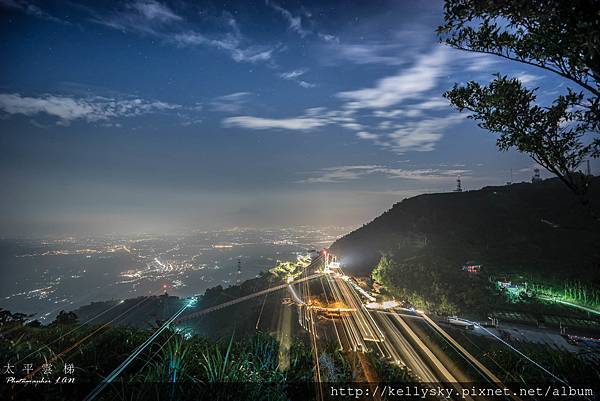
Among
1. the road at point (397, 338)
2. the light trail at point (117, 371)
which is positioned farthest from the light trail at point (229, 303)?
the light trail at point (117, 371)

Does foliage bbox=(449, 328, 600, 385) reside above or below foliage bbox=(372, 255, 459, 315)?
above

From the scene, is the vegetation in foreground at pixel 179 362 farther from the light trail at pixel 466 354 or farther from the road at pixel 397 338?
the light trail at pixel 466 354

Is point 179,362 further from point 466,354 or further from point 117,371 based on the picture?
point 466,354

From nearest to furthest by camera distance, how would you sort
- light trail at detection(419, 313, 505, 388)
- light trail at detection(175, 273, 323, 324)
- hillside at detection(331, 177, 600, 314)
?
1. light trail at detection(419, 313, 505, 388)
2. hillside at detection(331, 177, 600, 314)
3. light trail at detection(175, 273, 323, 324)

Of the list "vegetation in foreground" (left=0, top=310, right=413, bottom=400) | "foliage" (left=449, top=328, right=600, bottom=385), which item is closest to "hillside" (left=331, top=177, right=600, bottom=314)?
"foliage" (left=449, top=328, right=600, bottom=385)

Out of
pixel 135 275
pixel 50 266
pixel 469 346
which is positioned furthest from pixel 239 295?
pixel 50 266

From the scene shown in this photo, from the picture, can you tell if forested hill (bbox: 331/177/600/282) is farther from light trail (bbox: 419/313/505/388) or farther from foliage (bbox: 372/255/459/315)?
light trail (bbox: 419/313/505/388)

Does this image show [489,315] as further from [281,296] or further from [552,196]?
[552,196]

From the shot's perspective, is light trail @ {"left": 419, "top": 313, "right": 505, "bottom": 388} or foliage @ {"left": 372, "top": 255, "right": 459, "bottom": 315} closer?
light trail @ {"left": 419, "top": 313, "right": 505, "bottom": 388}
